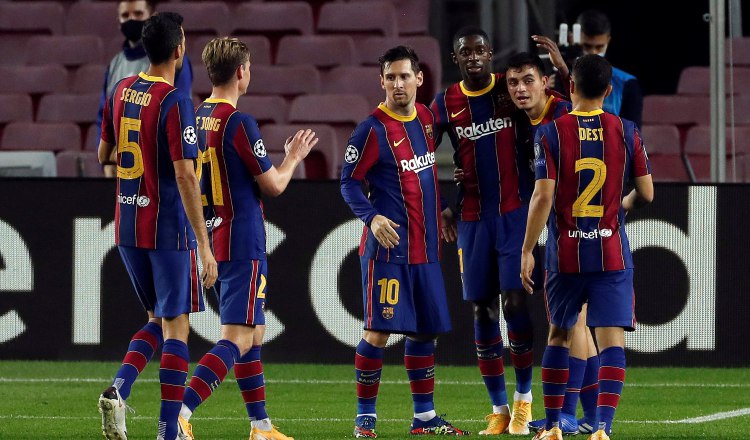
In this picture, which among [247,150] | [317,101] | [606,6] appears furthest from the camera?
[606,6]

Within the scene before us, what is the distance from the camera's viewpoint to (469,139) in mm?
6715

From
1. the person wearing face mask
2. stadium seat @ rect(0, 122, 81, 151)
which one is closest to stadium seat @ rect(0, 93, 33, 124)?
stadium seat @ rect(0, 122, 81, 151)

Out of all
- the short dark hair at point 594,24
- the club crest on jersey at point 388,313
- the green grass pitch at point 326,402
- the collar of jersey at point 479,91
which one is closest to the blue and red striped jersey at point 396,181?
the club crest on jersey at point 388,313

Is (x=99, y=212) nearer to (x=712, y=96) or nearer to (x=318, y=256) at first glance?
(x=318, y=256)

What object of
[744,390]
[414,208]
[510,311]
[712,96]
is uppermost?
[712,96]

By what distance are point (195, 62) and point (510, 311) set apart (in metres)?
6.85

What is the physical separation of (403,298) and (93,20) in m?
8.10

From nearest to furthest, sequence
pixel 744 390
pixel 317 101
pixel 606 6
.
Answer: pixel 744 390 → pixel 317 101 → pixel 606 6

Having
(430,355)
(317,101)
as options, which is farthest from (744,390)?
(317,101)

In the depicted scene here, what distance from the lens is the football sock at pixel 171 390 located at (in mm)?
5672

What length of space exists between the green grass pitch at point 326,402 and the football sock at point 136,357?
51 cm

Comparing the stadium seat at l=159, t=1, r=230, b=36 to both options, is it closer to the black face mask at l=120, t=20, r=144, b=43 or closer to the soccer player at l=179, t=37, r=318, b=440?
the black face mask at l=120, t=20, r=144, b=43

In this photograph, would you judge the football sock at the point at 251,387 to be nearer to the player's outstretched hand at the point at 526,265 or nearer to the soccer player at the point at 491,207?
the soccer player at the point at 491,207

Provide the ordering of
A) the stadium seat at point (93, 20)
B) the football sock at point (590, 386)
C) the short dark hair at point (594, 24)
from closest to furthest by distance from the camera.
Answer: the football sock at point (590, 386), the short dark hair at point (594, 24), the stadium seat at point (93, 20)
